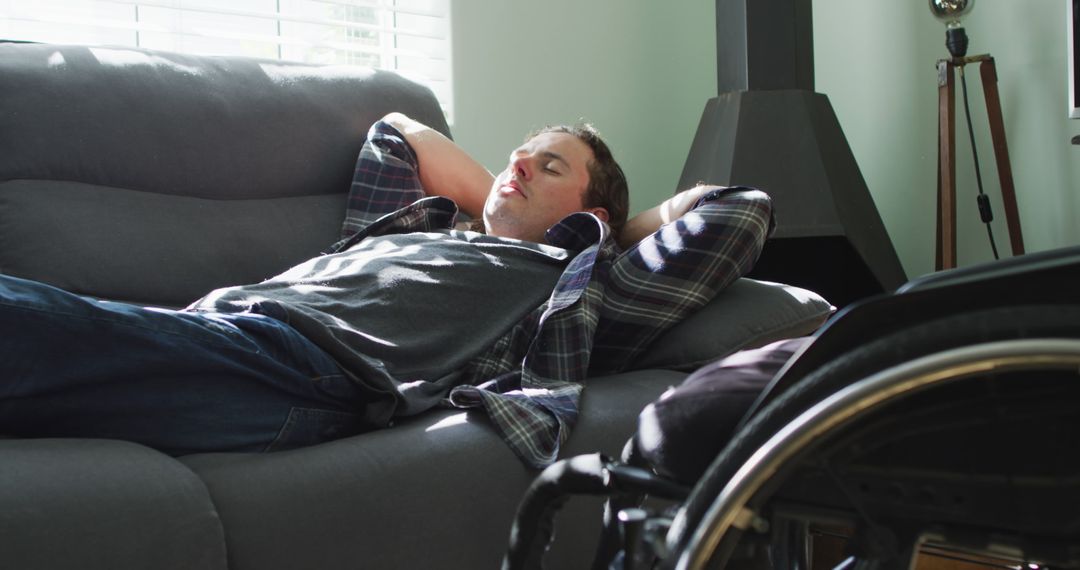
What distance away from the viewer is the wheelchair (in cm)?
60

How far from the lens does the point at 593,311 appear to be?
5.11 ft

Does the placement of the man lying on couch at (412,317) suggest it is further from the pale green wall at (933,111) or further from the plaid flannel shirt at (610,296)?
the pale green wall at (933,111)

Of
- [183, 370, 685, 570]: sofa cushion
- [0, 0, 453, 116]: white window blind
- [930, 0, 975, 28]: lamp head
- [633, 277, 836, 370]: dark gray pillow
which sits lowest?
[183, 370, 685, 570]: sofa cushion

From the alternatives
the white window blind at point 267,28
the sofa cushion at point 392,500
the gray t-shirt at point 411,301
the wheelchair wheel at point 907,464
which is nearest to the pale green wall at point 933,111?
the white window blind at point 267,28

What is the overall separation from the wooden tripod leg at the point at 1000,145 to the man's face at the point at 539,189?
1608mm

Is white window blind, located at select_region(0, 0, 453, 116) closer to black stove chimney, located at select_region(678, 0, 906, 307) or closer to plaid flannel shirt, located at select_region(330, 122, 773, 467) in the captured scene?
black stove chimney, located at select_region(678, 0, 906, 307)

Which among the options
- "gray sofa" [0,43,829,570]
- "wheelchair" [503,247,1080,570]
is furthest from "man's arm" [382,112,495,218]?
"wheelchair" [503,247,1080,570]

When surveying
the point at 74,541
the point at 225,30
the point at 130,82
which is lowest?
the point at 74,541

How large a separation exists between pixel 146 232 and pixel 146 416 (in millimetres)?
648

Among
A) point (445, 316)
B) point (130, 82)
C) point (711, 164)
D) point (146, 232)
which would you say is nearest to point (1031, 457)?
point (445, 316)

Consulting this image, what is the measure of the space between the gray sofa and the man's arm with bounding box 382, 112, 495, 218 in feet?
0.39

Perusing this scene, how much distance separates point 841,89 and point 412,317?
2.61 metres

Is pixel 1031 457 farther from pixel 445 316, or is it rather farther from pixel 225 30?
pixel 225 30

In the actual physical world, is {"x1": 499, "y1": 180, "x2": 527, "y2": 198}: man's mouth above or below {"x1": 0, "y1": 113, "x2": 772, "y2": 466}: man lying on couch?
above
